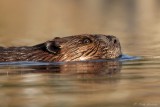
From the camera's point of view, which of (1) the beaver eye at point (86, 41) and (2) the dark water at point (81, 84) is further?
(1) the beaver eye at point (86, 41)

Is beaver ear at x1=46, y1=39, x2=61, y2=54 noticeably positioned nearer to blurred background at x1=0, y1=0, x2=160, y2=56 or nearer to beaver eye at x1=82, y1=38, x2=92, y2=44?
beaver eye at x1=82, y1=38, x2=92, y2=44

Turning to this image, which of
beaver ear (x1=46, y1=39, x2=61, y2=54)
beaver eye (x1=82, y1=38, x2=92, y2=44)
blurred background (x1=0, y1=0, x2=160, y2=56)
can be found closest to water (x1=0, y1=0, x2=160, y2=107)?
beaver ear (x1=46, y1=39, x2=61, y2=54)

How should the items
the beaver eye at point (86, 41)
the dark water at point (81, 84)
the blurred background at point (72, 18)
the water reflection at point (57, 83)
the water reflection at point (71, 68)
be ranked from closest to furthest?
the dark water at point (81, 84), the water reflection at point (57, 83), the water reflection at point (71, 68), the beaver eye at point (86, 41), the blurred background at point (72, 18)

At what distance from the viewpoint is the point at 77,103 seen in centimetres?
800

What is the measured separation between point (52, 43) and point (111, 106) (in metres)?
5.38

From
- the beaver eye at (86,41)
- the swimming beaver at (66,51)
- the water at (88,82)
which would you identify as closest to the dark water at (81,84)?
the water at (88,82)

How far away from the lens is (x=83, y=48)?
13086 mm

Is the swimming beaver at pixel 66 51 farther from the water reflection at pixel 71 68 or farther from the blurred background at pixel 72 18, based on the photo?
the blurred background at pixel 72 18

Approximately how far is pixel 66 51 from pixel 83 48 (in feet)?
1.06

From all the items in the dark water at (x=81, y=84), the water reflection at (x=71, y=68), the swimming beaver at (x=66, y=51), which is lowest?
the dark water at (x=81, y=84)

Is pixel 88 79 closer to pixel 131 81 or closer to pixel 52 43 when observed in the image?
pixel 131 81

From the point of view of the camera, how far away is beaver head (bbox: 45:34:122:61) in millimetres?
12992

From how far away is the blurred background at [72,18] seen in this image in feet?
91.4

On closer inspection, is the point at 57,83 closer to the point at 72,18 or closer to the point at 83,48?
the point at 83,48
